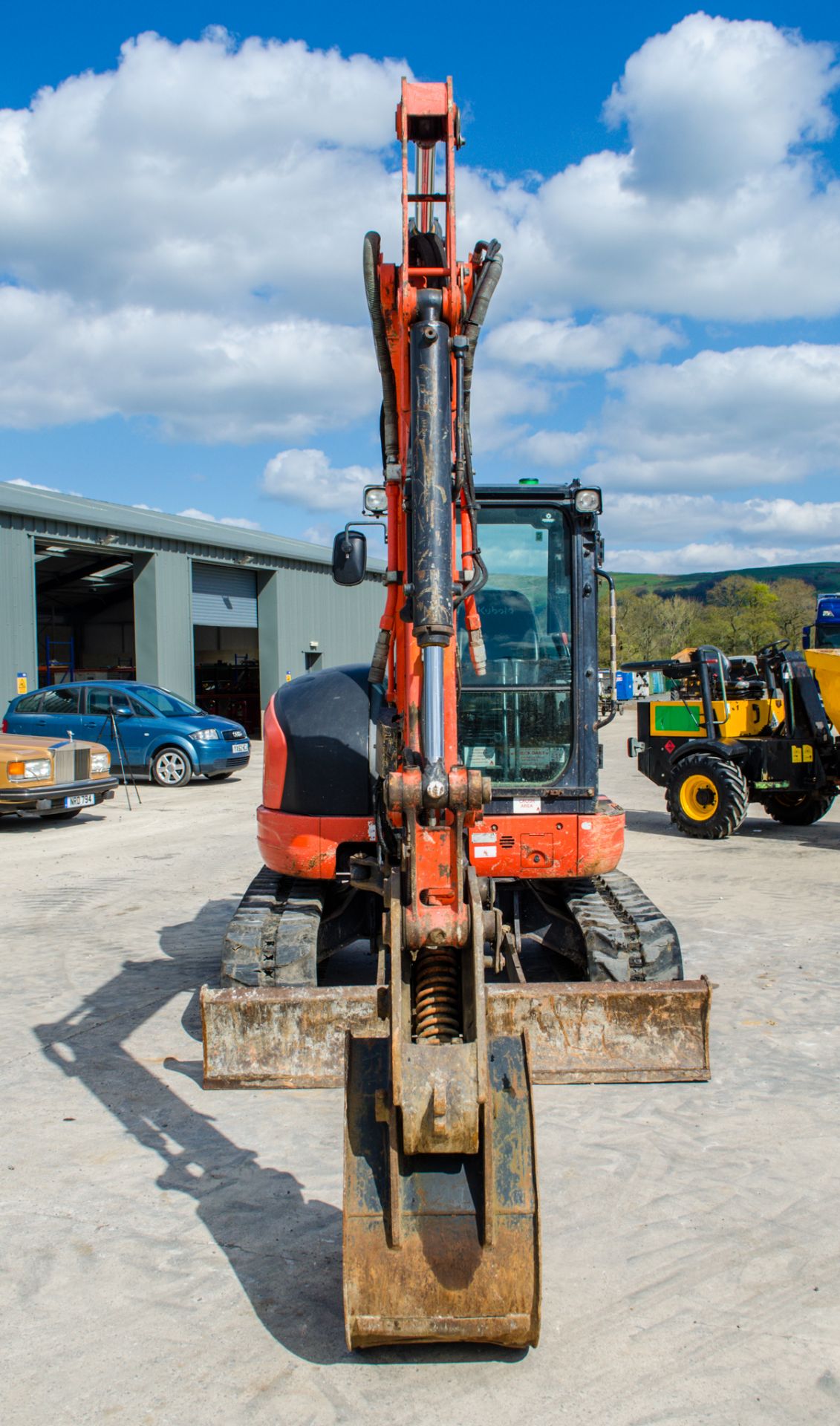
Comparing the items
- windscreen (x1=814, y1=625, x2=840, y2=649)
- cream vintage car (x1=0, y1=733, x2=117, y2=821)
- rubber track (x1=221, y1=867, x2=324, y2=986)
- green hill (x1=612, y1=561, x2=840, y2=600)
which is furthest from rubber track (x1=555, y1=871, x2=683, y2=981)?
green hill (x1=612, y1=561, x2=840, y2=600)

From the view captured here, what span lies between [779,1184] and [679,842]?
858cm

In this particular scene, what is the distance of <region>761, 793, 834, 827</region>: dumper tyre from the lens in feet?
44.8

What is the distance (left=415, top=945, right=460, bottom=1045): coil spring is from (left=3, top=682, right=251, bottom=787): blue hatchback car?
14899 millimetres

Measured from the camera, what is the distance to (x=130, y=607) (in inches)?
1373

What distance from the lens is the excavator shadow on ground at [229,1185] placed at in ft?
10.3

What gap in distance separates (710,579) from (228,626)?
139510 mm

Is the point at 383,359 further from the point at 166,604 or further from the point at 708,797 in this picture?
the point at 166,604

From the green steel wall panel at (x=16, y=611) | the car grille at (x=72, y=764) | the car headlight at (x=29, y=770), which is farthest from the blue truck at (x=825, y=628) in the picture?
the green steel wall panel at (x=16, y=611)

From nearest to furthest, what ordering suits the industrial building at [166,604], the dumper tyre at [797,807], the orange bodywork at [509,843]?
the orange bodywork at [509,843] < the dumper tyre at [797,807] < the industrial building at [166,604]

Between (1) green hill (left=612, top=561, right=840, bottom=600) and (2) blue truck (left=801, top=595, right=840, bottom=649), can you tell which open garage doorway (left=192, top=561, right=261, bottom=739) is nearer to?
(2) blue truck (left=801, top=595, right=840, bottom=649)

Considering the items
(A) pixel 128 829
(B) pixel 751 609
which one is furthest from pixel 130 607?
(B) pixel 751 609

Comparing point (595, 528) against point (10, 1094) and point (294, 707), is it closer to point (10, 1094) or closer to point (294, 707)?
point (294, 707)

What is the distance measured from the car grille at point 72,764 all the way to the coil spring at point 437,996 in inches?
426

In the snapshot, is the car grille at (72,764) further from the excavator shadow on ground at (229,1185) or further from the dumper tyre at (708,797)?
the excavator shadow on ground at (229,1185)
